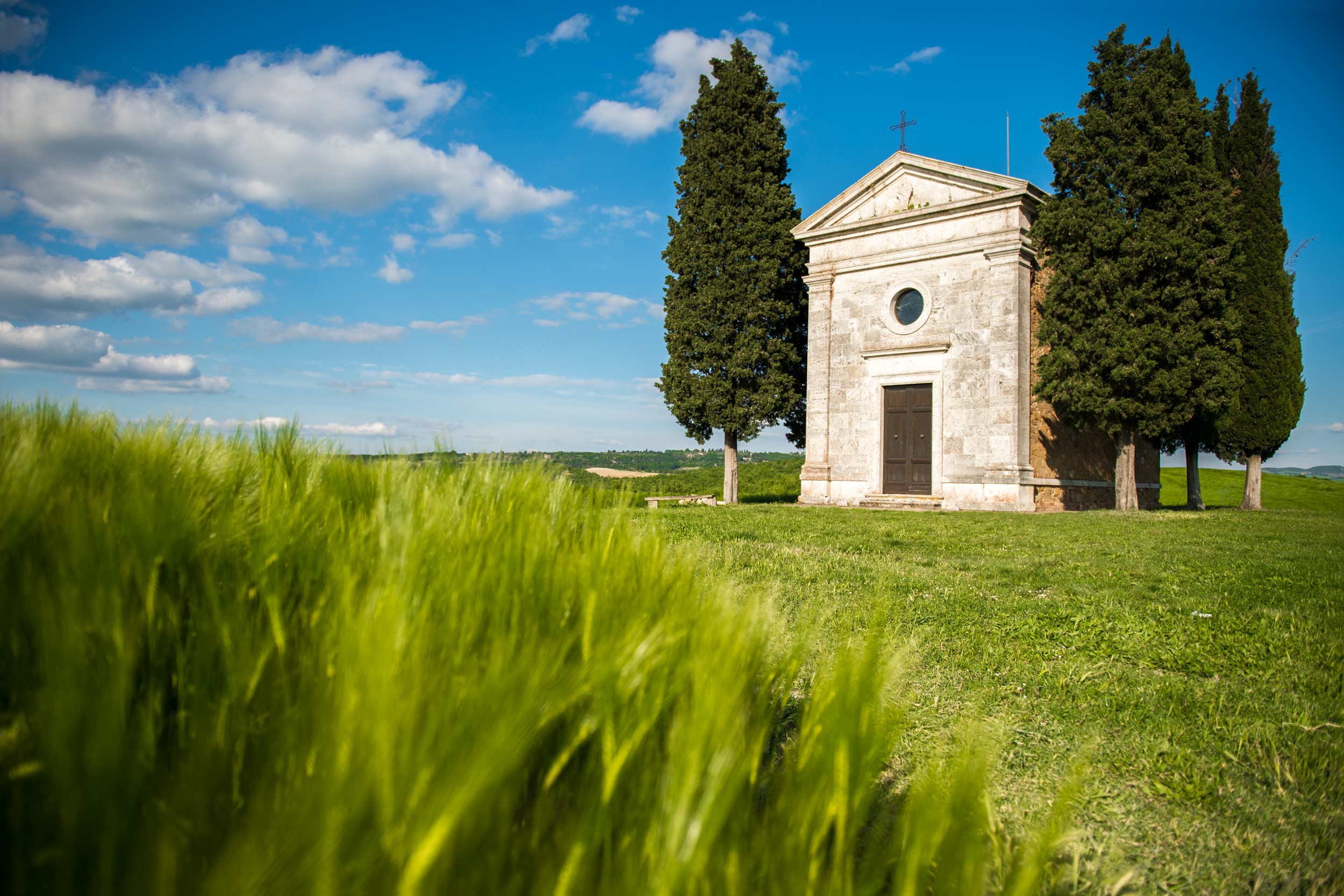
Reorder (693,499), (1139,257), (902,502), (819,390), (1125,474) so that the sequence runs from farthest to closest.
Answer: (819,390) → (693,499) → (902,502) → (1125,474) → (1139,257)

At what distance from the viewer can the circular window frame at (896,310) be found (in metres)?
19.1

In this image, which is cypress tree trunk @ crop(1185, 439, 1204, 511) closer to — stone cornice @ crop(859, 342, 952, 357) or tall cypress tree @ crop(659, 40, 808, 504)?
stone cornice @ crop(859, 342, 952, 357)

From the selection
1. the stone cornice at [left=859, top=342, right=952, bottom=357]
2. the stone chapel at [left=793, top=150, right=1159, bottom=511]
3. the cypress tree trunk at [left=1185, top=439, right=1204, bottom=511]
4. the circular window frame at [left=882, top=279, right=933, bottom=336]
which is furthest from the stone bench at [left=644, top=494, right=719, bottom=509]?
the cypress tree trunk at [left=1185, top=439, right=1204, bottom=511]

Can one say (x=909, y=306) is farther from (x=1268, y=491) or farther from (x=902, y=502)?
(x=1268, y=491)

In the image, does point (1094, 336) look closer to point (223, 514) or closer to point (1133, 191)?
point (1133, 191)

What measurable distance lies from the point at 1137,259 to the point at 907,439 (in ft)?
23.0

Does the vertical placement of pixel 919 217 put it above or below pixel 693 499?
above

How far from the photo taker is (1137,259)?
16.5m

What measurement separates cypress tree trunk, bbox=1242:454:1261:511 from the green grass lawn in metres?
14.2

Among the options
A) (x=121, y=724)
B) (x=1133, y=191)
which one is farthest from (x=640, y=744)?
(x=1133, y=191)

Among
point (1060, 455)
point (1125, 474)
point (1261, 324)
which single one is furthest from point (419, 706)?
point (1261, 324)

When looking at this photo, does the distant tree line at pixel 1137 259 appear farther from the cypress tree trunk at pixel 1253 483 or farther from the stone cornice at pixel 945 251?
the cypress tree trunk at pixel 1253 483

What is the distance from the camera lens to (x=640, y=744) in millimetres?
868

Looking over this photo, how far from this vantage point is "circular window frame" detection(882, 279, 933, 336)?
19.1 meters
